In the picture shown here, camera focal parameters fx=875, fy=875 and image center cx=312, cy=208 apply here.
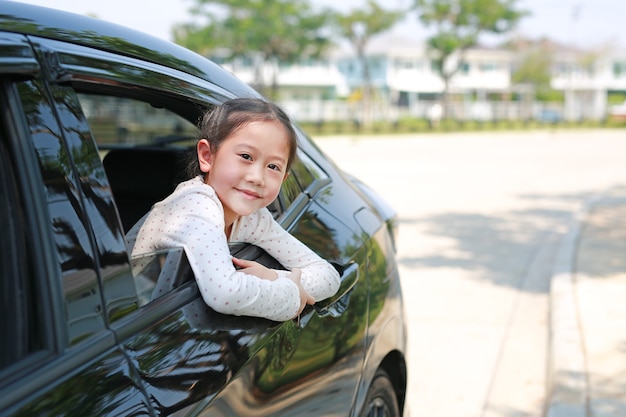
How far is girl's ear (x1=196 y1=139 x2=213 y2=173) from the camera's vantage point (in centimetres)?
227

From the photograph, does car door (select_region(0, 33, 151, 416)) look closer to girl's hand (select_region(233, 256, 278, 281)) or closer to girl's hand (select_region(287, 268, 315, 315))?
girl's hand (select_region(233, 256, 278, 281))

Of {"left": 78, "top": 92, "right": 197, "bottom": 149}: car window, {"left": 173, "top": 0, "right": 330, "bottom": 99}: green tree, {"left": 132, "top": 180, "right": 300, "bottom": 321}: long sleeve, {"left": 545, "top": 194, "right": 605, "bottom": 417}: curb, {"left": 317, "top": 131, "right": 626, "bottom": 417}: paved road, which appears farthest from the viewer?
{"left": 173, "top": 0, "right": 330, "bottom": 99}: green tree

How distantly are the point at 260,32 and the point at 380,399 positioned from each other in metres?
49.4

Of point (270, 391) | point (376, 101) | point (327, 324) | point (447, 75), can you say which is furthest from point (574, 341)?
point (376, 101)

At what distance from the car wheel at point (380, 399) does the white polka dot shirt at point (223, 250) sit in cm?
50

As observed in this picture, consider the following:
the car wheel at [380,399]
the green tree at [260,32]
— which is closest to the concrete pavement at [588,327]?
the car wheel at [380,399]

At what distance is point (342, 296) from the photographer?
254cm

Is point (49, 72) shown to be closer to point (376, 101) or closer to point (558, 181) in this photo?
point (558, 181)

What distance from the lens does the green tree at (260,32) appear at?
168ft

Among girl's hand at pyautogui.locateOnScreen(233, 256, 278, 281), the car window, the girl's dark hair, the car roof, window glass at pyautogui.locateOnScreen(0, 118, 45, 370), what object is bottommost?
the car window

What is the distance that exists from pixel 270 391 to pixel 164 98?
79 centimetres

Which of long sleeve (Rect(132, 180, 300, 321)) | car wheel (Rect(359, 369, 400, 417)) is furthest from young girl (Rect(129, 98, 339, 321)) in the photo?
car wheel (Rect(359, 369, 400, 417))

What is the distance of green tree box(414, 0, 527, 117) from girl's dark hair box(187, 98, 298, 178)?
54.6 meters

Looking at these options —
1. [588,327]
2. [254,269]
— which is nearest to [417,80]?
[588,327]
